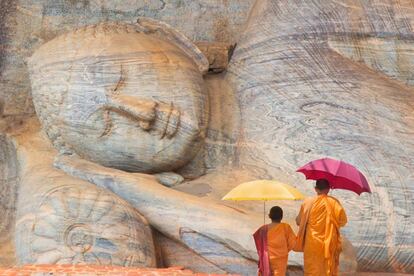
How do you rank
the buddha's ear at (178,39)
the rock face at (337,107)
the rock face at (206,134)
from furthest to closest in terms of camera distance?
the buddha's ear at (178,39), the rock face at (337,107), the rock face at (206,134)

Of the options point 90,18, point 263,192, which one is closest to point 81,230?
point 263,192

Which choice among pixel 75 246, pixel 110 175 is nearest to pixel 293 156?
pixel 110 175

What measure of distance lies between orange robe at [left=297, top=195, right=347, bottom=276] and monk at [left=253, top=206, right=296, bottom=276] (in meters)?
0.09

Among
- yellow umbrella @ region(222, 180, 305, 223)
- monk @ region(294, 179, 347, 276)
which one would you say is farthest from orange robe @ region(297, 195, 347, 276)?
yellow umbrella @ region(222, 180, 305, 223)

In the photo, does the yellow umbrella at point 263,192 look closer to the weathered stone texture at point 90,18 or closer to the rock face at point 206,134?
the rock face at point 206,134

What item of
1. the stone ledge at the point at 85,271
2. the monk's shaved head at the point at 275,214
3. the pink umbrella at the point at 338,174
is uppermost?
the pink umbrella at the point at 338,174

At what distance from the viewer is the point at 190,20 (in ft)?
21.0

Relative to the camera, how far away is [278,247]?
12.5 feet

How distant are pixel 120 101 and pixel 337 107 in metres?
1.35

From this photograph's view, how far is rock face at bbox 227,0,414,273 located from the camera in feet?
15.1

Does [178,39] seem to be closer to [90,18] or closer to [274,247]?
[90,18]

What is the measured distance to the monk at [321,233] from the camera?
3836 mm

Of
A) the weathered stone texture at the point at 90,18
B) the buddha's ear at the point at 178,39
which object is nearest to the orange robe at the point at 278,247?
the buddha's ear at the point at 178,39

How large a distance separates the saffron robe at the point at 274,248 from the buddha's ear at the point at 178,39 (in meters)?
1.87
